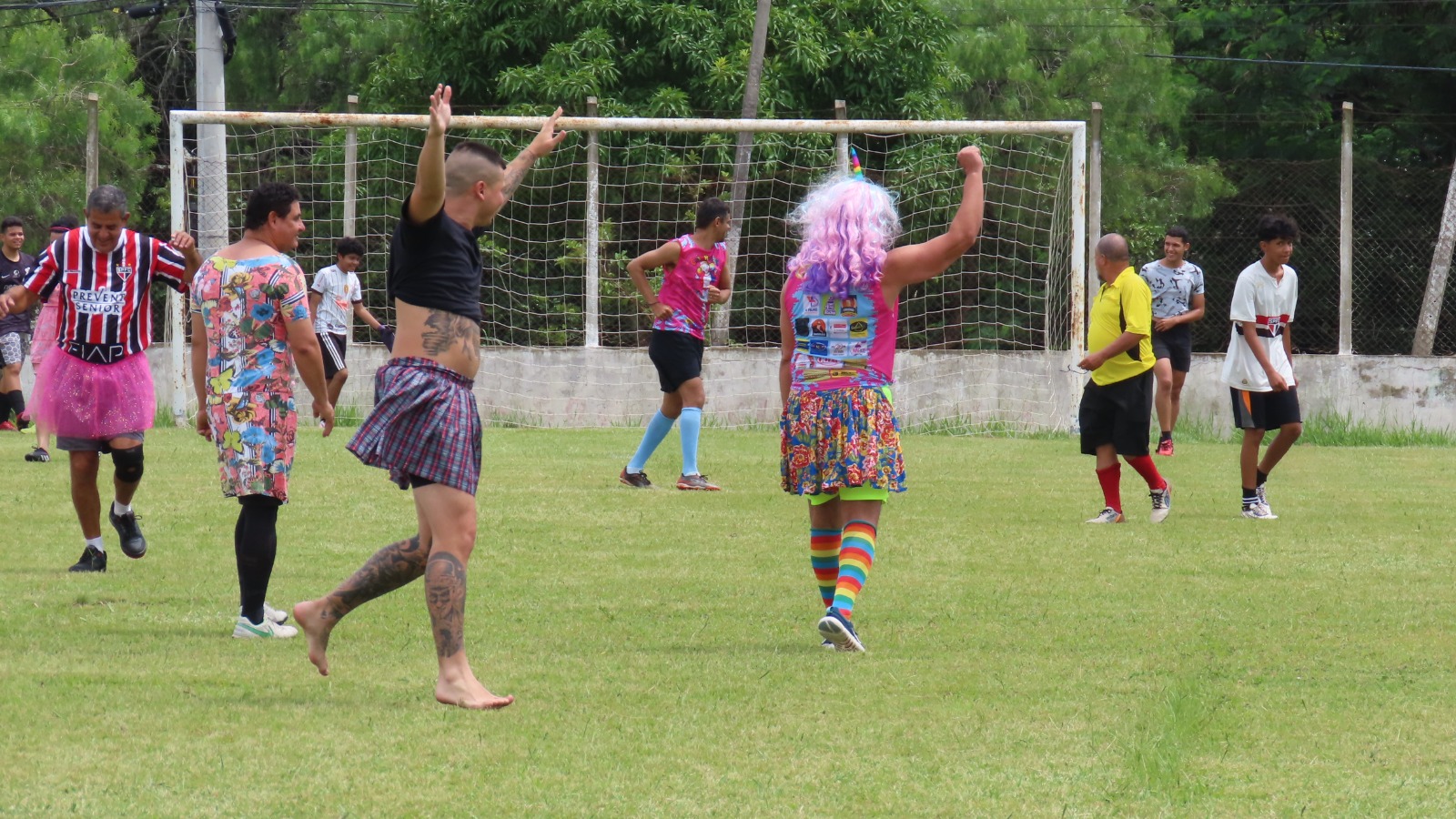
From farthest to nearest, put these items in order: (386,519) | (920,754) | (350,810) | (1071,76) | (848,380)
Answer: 1. (1071,76)
2. (386,519)
3. (848,380)
4. (920,754)
5. (350,810)

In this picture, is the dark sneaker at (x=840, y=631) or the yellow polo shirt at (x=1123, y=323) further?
the yellow polo shirt at (x=1123, y=323)

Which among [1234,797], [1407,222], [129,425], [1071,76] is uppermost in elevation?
[1071,76]

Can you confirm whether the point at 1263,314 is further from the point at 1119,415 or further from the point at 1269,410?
the point at 1119,415

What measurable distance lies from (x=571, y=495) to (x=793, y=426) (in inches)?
192

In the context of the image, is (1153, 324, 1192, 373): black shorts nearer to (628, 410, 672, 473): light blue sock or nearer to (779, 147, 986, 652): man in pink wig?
(628, 410, 672, 473): light blue sock

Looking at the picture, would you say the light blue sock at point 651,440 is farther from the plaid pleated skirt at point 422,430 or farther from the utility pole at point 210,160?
the utility pole at point 210,160

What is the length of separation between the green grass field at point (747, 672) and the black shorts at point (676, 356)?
1391 millimetres

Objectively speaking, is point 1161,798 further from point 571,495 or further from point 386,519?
point 571,495

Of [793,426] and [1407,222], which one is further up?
[1407,222]

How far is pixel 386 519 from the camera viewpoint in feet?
31.9

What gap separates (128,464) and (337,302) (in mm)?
7642

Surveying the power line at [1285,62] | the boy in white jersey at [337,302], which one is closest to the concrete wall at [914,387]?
the boy in white jersey at [337,302]

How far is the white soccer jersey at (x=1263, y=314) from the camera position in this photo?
416 inches

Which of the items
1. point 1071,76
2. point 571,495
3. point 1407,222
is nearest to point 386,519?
point 571,495
